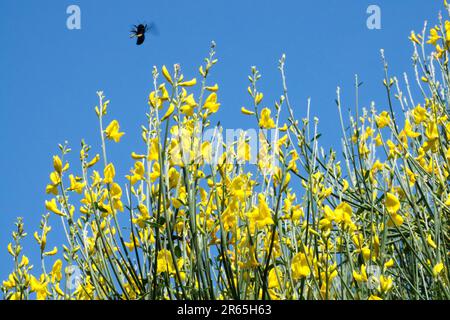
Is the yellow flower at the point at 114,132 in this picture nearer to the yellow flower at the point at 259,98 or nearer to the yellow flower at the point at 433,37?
the yellow flower at the point at 259,98

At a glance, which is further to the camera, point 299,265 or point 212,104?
point 212,104

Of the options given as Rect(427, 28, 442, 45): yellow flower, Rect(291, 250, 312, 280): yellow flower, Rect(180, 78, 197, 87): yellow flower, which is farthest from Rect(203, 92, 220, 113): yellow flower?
Rect(427, 28, 442, 45): yellow flower

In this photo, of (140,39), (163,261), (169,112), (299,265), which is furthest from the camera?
(140,39)

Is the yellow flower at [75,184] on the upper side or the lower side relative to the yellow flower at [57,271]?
upper

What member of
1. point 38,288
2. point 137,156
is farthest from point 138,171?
point 38,288

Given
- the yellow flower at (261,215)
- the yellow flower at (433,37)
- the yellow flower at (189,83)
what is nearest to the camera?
the yellow flower at (261,215)

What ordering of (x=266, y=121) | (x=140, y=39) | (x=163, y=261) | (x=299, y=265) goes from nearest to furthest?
(x=299, y=265) < (x=163, y=261) < (x=266, y=121) < (x=140, y=39)

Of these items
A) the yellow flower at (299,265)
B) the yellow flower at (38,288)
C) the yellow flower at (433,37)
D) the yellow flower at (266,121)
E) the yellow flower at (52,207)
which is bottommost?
the yellow flower at (299,265)

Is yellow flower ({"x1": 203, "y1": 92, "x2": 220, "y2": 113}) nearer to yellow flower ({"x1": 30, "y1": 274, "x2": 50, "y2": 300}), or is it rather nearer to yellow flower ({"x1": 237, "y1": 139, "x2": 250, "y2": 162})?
yellow flower ({"x1": 237, "y1": 139, "x2": 250, "y2": 162})

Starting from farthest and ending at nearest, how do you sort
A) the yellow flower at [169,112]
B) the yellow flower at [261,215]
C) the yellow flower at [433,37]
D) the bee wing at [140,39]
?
the bee wing at [140,39], the yellow flower at [433,37], the yellow flower at [169,112], the yellow flower at [261,215]

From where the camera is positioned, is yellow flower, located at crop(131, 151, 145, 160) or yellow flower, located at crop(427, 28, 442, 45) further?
yellow flower, located at crop(427, 28, 442, 45)

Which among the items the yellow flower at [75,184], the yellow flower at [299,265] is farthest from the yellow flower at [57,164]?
the yellow flower at [299,265]

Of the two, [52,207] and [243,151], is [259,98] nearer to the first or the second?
[243,151]
